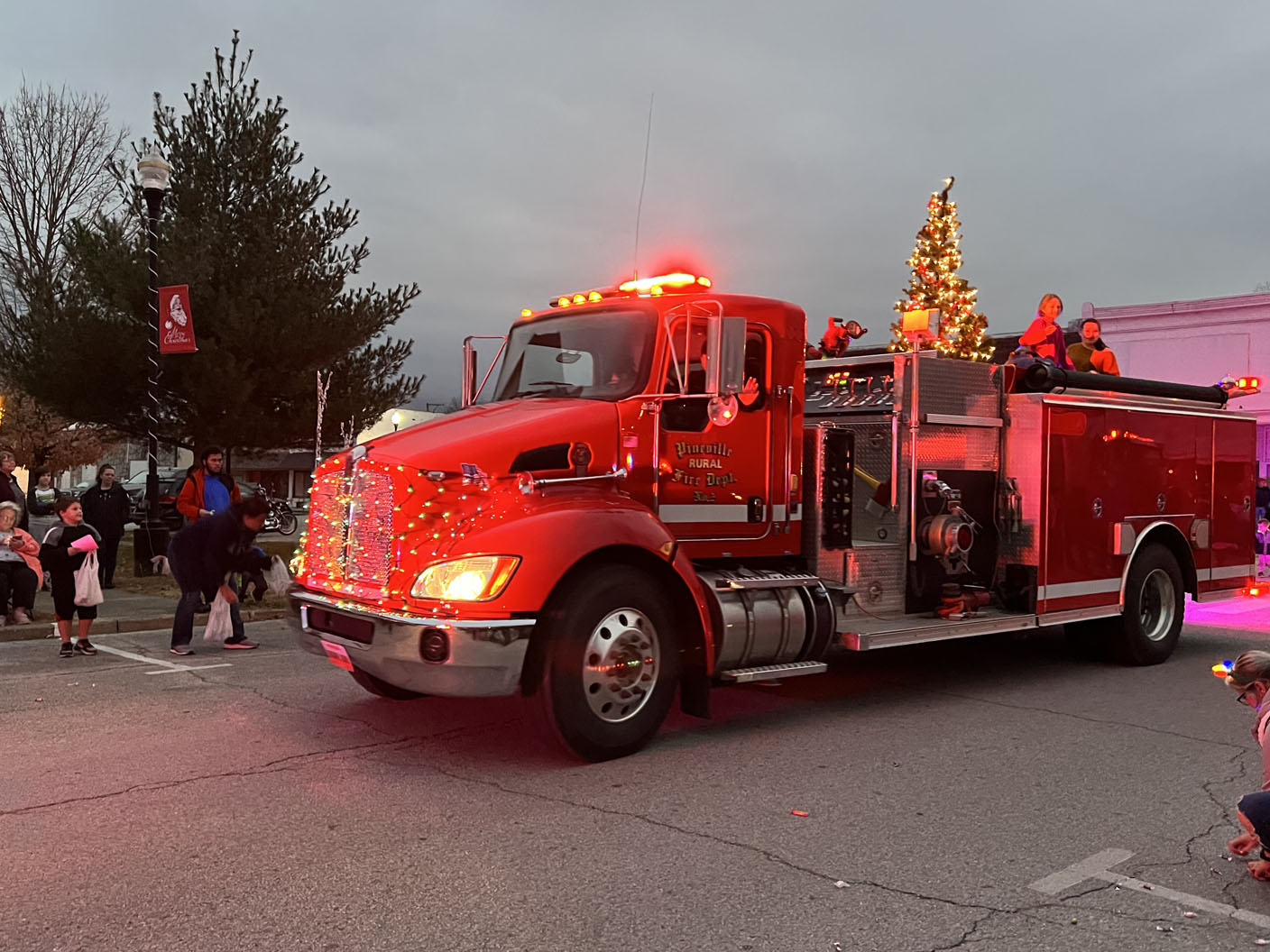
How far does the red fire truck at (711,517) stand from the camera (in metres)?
5.38

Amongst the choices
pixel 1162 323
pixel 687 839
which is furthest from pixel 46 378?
pixel 1162 323

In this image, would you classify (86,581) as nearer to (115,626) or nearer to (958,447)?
(115,626)

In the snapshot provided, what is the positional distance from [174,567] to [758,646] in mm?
4900

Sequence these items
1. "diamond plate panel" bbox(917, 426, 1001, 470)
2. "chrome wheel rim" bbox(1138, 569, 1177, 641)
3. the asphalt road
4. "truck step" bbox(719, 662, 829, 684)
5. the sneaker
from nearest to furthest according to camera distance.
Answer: the asphalt road → "truck step" bbox(719, 662, 829, 684) → "diamond plate panel" bbox(917, 426, 1001, 470) → "chrome wheel rim" bbox(1138, 569, 1177, 641) → the sneaker

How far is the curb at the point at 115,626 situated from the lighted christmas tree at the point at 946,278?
15.9 meters

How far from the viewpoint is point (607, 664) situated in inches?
219

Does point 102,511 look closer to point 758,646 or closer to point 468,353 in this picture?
point 468,353

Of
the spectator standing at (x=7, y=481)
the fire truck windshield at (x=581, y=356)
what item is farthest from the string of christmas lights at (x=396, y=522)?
the spectator standing at (x=7, y=481)

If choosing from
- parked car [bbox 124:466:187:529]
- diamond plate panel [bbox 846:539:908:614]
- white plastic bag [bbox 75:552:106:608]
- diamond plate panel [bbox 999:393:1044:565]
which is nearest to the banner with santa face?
white plastic bag [bbox 75:552:106:608]

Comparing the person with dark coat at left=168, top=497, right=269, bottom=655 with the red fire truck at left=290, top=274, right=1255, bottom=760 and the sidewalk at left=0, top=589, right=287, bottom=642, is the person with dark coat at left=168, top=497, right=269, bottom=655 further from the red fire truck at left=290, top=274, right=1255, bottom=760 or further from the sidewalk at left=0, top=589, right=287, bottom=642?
the red fire truck at left=290, top=274, right=1255, bottom=760

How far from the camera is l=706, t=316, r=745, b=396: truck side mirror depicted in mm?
5922

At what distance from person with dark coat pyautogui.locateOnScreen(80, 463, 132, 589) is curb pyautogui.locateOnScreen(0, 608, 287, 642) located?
3.27m

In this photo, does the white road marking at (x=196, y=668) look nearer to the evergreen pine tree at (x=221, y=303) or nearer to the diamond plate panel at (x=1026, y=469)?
the diamond plate panel at (x=1026, y=469)

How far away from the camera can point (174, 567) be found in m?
8.41
